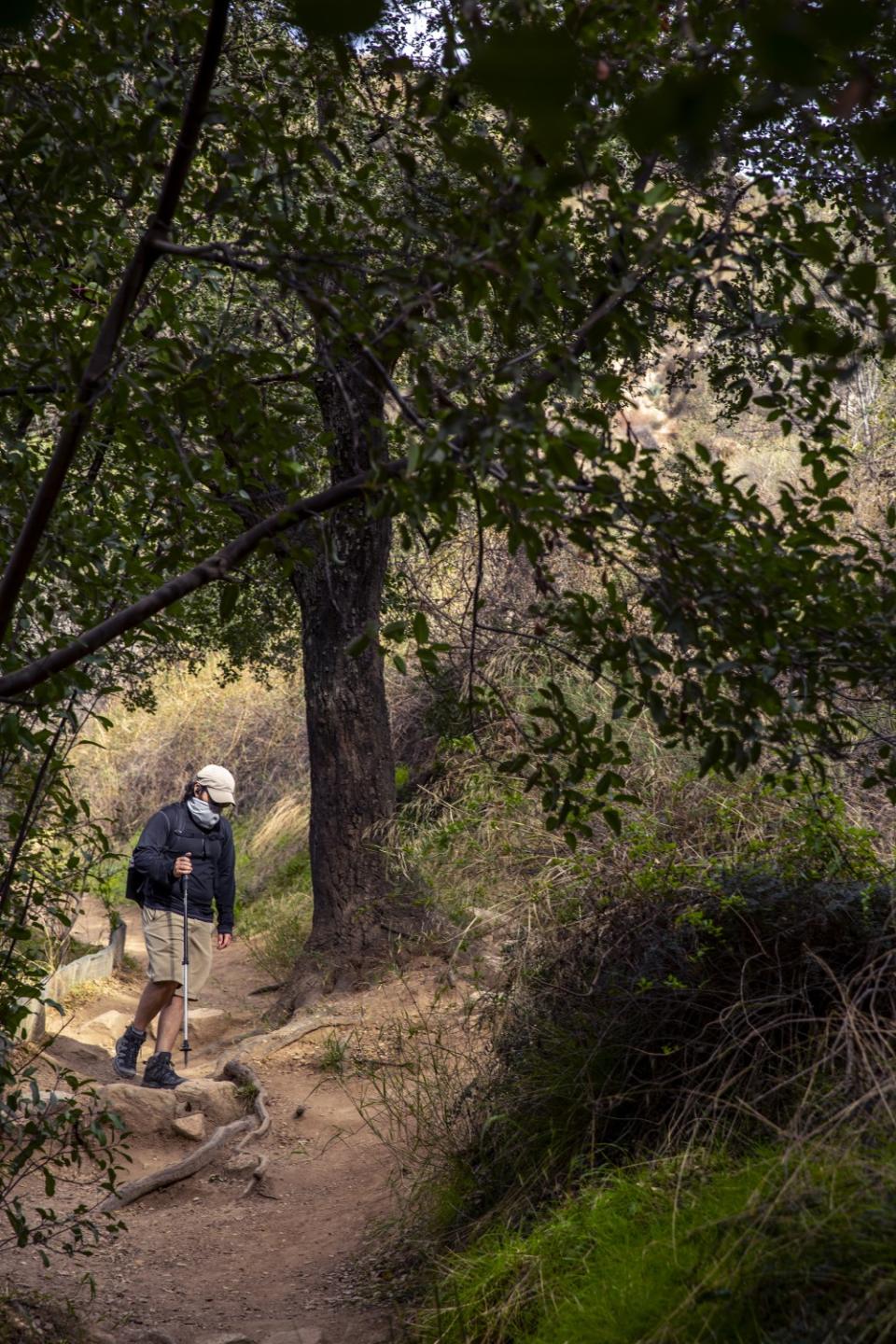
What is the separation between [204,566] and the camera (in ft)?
10.3

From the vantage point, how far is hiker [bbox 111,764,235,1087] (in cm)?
890

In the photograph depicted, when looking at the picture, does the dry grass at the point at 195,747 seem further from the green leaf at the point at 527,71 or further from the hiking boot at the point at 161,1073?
the green leaf at the point at 527,71

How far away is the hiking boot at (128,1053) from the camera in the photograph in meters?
8.82

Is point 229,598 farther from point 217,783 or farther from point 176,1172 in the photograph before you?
point 217,783

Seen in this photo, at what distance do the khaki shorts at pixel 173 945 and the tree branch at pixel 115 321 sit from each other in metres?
6.10

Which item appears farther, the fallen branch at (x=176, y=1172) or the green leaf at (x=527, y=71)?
the fallen branch at (x=176, y=1172)

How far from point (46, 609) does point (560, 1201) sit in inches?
107

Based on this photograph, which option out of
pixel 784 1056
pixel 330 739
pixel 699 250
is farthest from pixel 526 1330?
pixel 330 739

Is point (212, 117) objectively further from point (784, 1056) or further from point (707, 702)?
point (784, 1056)

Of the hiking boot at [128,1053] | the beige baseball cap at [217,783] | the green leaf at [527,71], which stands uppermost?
the green leaf at [527,71]

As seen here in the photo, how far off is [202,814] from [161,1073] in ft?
5.76

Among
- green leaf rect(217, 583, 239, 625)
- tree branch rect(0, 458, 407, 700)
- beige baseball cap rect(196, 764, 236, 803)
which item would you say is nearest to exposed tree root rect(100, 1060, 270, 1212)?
beige baseball cap rect(196, 764, 236, 803)

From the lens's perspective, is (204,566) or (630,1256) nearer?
(204,566)

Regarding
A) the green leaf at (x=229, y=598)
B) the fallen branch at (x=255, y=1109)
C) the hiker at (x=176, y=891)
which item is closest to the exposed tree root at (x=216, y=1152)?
the fallen branch at (x=255, y=1109)
